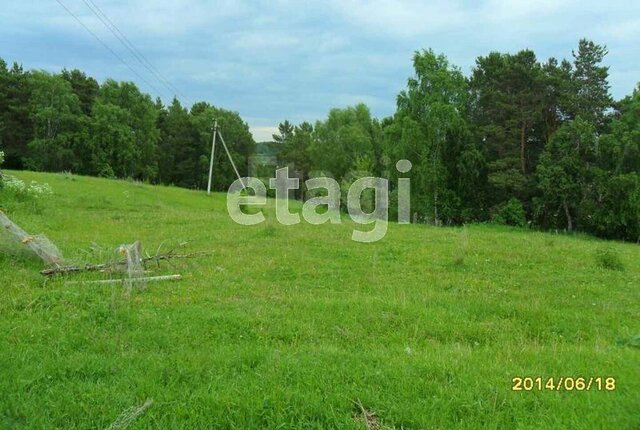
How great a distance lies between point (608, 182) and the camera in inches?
1439

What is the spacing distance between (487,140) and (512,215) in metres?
8.37

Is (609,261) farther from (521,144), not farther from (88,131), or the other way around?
(88,131)

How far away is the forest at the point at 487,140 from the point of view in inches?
1481

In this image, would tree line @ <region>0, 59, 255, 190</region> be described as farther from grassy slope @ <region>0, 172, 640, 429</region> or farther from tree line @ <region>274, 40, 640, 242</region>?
grassy slope @ <region>0, 172, 640, 429</region>

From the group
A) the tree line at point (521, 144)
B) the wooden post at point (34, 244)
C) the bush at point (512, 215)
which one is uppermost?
the tree line at point (521, 144)

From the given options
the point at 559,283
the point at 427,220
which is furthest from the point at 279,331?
the point at 427,220

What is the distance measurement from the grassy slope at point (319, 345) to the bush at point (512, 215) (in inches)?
1195

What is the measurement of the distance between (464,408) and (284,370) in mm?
1630

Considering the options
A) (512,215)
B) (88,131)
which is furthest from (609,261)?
(88,131)

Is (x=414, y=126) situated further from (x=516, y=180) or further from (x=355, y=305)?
(x=355, y=305)

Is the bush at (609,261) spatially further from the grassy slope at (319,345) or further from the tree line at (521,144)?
the tree line at (521,144)

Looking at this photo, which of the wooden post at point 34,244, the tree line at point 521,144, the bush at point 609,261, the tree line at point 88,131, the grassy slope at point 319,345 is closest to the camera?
the grassy slope at point 319,345
